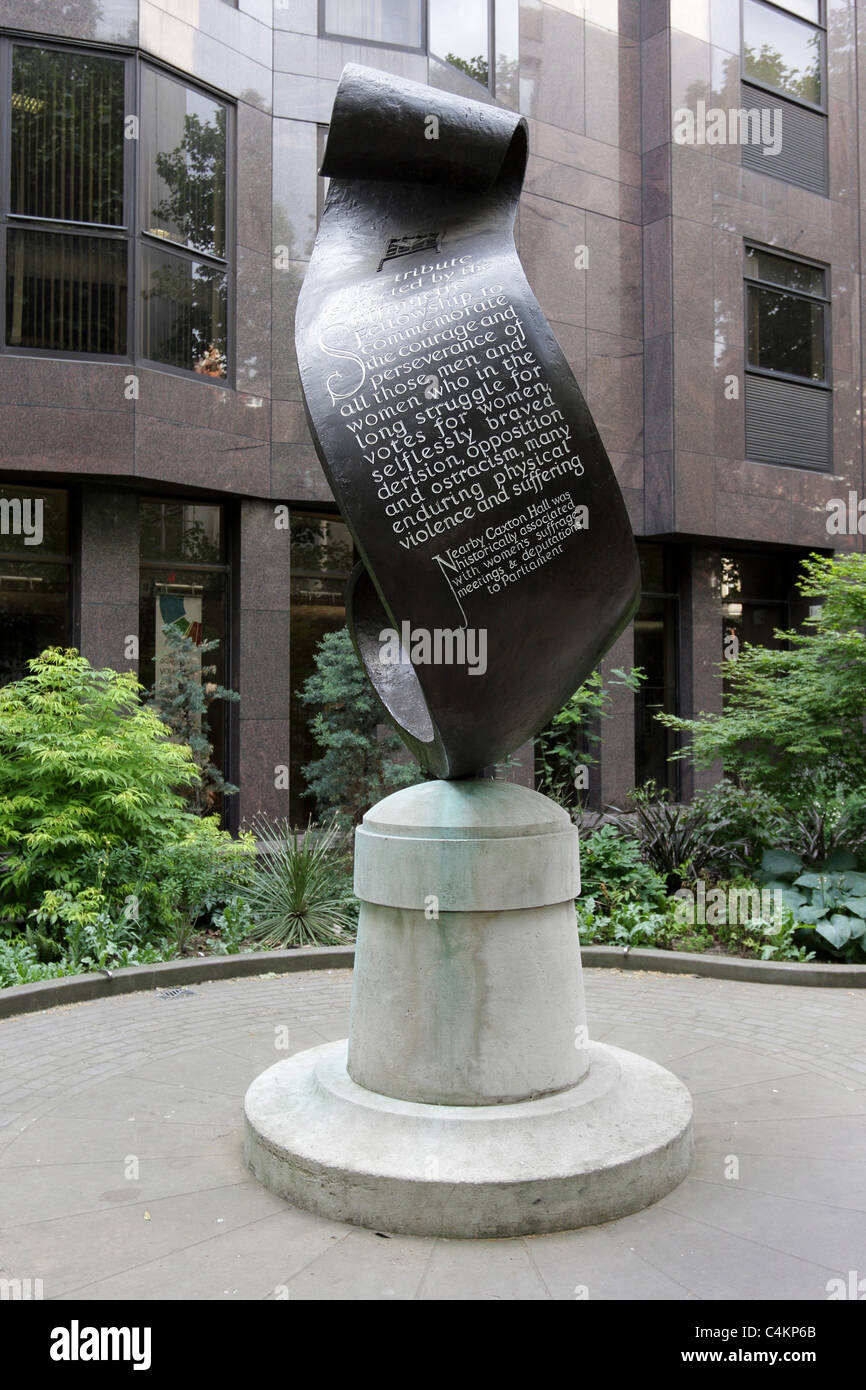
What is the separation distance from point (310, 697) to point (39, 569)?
3754 mm

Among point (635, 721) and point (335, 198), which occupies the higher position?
point (335, 198)

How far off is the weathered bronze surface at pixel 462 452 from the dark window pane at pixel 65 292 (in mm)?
9061

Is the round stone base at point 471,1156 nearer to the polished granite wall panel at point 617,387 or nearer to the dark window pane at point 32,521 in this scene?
the dark window pane at point 32,521

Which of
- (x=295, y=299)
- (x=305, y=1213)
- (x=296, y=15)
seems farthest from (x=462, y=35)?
(x=305, y=1213)

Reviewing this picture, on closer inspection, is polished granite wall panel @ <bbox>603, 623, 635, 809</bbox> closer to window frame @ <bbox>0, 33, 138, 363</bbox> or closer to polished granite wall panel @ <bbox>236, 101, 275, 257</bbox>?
polished granite wall panel @ <bbox>236, 101, 275, 257</bbox>

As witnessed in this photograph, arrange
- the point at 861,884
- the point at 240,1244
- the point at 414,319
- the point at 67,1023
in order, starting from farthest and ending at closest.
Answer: the point at 861,884, the point at 67,1023, the point at 414,319, the point at 240,1244

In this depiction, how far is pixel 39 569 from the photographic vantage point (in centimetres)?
1344

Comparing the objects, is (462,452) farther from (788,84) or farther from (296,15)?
(788,84)

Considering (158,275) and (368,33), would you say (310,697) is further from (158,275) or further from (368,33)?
(368,33)

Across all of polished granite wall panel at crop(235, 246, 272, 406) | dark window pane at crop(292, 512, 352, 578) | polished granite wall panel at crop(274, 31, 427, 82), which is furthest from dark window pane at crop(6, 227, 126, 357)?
polished granite wall panel at crop(274, 31, 427, 82)

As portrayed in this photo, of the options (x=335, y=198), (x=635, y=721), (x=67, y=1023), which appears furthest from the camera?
(x=635, y=721)

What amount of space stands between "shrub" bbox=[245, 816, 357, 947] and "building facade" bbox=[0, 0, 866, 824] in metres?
4.99

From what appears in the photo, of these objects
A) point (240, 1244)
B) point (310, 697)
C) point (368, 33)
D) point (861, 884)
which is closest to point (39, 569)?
point (310, 697)

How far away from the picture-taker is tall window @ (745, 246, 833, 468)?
18.2 meters
